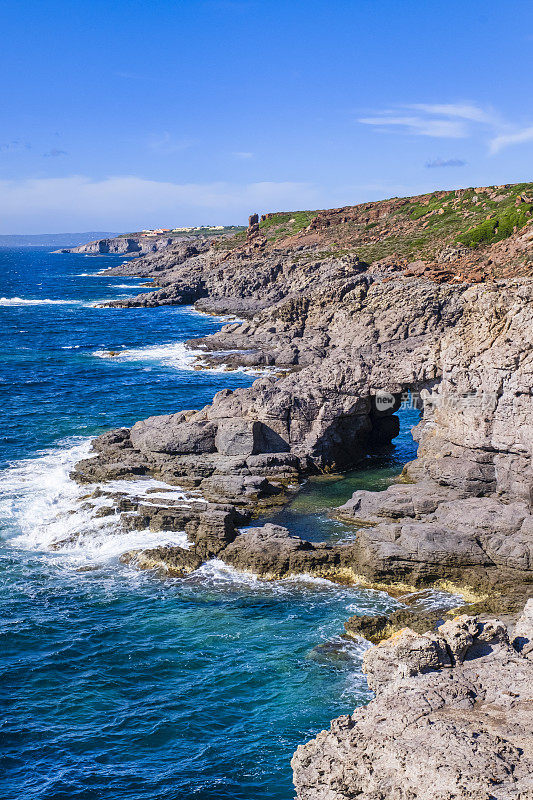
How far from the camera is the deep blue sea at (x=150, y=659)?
55.3 feet

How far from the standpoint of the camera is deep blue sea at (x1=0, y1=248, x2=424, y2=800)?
55.3 feet

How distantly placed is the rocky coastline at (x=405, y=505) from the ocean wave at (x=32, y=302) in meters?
89.2

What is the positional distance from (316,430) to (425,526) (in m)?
11.3

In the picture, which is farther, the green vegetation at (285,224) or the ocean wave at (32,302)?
the green vegetation at (285,224)

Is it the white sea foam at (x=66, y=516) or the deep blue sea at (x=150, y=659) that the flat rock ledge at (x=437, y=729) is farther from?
the white sea foam at (x=66, y=516)

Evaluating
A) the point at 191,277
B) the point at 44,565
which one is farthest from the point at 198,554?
the point at 191,277

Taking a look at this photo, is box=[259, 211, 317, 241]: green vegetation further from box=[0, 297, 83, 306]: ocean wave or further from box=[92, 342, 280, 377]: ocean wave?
box=[92, 342, 280, 377]: ocean wave

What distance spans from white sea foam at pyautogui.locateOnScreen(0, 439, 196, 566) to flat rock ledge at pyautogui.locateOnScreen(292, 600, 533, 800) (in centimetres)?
1550

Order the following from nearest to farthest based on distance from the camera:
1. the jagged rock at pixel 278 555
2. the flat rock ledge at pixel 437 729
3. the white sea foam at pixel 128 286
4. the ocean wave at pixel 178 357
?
the flat rock ledge at pixel 437 729
the jagged rock at pixel 278 555
the ocean wave at pixel 178 357
the white sea foam at pixel 128 286

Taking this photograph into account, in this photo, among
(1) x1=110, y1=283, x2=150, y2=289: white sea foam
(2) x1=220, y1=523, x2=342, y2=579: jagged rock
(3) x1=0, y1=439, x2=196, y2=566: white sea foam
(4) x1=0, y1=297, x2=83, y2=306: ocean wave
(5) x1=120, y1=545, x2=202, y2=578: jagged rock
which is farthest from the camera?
(1) x1=110, y1=283, x2=150, y2=289: white sea foam

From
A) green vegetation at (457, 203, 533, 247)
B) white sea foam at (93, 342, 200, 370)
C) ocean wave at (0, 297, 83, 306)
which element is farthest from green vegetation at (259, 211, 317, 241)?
white sea foam at (93, 342, 200, 370)

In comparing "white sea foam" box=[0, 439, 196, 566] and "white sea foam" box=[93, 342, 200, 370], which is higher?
"white sea foam" box=[93, 342, 200, 370]

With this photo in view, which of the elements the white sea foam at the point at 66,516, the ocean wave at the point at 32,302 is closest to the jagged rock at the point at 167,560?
the white sea foam at the point at 66,516

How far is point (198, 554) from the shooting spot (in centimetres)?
2789
